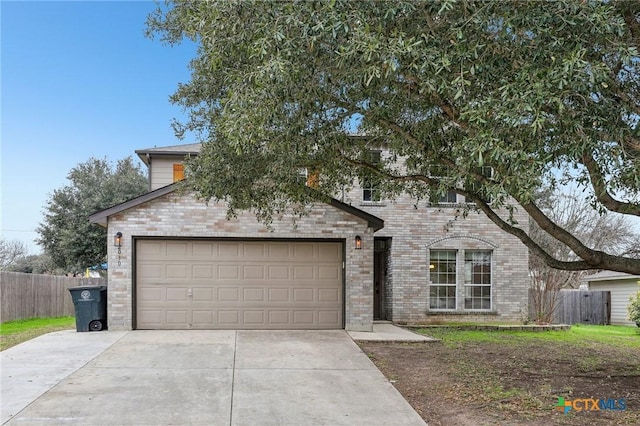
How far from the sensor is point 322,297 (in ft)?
40.3

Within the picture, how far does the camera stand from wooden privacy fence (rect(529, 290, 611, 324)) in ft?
68.5

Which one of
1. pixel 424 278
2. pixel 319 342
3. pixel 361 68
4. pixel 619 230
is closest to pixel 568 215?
pixel 619 230

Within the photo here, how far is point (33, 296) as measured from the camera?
647 inches

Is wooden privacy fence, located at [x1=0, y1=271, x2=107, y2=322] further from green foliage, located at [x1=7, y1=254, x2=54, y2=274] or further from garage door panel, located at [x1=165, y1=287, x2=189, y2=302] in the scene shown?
green foliage, located at [x1=7, y1=254, x2=54, y2=274]

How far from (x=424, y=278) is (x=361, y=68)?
10.5 m

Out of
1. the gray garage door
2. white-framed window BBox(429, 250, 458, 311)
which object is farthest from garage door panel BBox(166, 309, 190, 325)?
white-framed window BBox(429, 250, 458, 311)

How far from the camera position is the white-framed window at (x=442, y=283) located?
1546cm

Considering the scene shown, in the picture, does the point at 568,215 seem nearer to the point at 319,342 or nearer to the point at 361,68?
the point at 319,342

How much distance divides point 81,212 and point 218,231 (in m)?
15.1

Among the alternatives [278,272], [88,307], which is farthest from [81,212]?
[278,272]

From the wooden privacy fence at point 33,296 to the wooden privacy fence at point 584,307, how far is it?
64.1 feet

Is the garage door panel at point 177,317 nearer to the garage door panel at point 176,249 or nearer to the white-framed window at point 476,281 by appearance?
the garage door panel at point 176,249

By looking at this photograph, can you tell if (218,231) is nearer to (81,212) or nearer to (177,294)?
(177,294)
